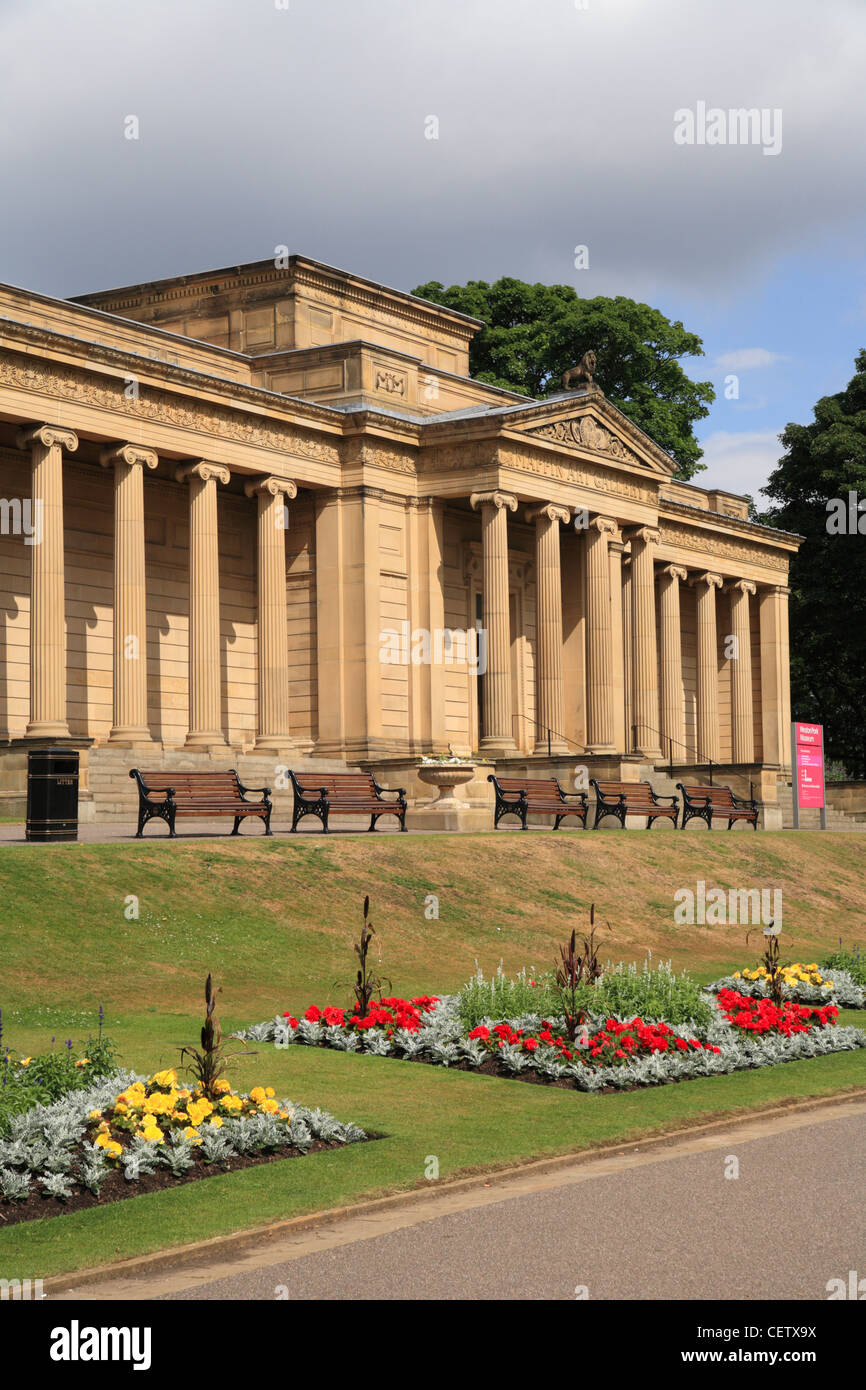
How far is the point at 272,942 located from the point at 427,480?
95.4 ft

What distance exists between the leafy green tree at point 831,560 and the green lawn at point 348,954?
3723 centimetres

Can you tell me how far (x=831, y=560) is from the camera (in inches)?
2862

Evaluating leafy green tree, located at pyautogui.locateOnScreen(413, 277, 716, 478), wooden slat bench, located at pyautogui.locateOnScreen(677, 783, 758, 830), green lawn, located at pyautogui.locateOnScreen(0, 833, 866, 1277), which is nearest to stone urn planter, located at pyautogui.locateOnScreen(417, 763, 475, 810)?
green lawn, located at pyautogui.locateOnScreen(0, 833, 866, 1277)

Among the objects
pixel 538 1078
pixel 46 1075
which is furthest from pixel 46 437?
pixel 46 1075

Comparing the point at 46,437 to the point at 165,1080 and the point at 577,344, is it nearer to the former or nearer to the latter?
the point at 165,1080

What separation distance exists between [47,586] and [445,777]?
1021 cm

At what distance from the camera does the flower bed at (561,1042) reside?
15.1 meters

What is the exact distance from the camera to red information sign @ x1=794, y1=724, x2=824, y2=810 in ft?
138

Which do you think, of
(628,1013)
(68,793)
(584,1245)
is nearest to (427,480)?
(68,793)

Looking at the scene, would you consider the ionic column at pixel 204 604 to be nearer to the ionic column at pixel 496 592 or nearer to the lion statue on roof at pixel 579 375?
the ionic column at pixel 496 592

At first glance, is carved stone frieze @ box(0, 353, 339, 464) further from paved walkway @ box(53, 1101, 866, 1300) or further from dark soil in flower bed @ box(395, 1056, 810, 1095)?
paved walkway @ box(53, 1101, 866, 1300)

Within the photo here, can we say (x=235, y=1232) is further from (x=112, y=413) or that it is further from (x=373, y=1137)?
(x=112, y=413)

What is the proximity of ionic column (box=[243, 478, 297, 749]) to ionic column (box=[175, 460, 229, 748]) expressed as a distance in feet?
5.94

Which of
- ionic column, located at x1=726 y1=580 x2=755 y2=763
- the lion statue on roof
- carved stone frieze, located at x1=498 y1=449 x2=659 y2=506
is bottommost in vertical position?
ionic column, located at x1=726 y1=580 x2=755 y2=763
